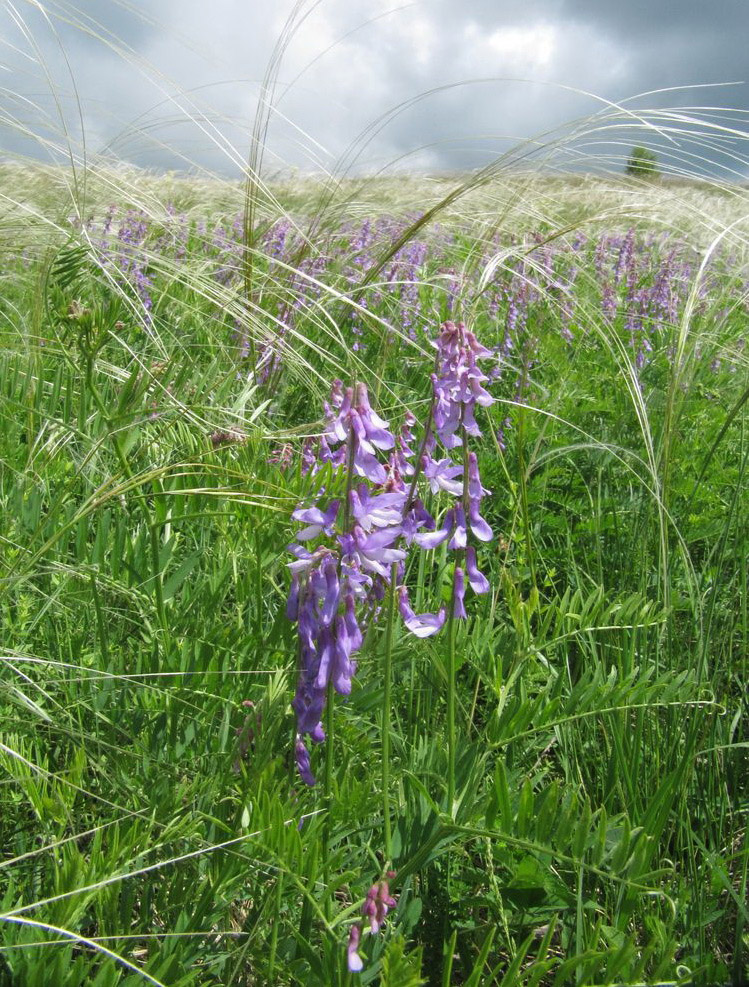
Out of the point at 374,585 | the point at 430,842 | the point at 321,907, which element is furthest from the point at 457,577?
the point at 321,907

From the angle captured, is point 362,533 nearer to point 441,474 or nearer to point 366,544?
point 366,544

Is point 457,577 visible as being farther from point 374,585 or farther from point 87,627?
point 87,627

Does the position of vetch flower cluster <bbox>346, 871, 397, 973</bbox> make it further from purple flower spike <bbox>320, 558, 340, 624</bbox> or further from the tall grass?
purple flower spike <bbox>320, 558, 340, 624</bbox>

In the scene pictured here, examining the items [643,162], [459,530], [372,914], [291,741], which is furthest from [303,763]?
[643,162]

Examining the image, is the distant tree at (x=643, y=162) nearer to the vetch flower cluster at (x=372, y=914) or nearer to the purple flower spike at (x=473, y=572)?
the purple flower spike at (x=473, y=572)

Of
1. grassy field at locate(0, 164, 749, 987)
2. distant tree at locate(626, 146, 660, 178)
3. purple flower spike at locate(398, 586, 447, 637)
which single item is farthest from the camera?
distant tree at locate(626, 146, 660, 178)

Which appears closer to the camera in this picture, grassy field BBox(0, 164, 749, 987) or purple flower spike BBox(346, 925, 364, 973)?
purple flower spike BBox(346, 925, 364, 973)

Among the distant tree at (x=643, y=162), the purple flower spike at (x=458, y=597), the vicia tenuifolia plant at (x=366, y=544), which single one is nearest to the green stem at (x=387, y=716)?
the vicia tenuifolia plant at (x=366, y=544)

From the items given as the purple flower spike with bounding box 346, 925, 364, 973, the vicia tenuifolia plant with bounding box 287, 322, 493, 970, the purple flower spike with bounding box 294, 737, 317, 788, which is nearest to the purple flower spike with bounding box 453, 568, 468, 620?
the vicia tenuifolia plant with bounding box 287, 322, 493, 970

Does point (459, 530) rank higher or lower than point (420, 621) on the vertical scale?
higher

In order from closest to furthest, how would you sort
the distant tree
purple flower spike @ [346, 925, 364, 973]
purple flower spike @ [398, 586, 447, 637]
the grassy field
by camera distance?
1. purple flower spike @ [346, 925, 364, 973]
2. the grassy field
3. purple flower spike @ [398, 586, 447, 637]
4. the distant tree

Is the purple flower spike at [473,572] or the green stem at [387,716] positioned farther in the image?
the purple flower spike at [473,572]

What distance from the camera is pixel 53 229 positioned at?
1792 mm

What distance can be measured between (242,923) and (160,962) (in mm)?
252
